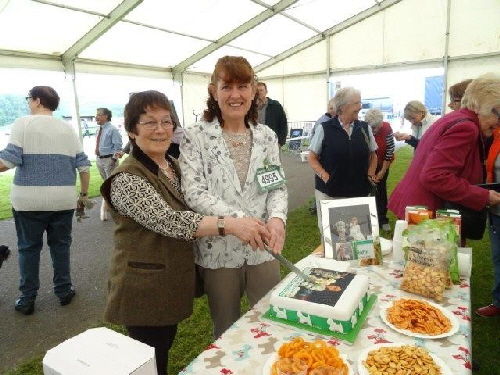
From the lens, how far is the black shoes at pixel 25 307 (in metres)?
2.64

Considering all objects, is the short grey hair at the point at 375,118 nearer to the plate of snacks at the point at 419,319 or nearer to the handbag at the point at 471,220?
the handbag at the point at 471,220

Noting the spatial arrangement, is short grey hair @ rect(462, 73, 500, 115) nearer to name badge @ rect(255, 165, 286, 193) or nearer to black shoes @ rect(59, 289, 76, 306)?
name badge @ rect(255, 165, 286, 193)

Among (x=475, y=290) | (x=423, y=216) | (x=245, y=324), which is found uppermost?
(x=423, y=216)

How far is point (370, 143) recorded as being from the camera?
3020 mm

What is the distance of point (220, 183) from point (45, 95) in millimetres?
1820

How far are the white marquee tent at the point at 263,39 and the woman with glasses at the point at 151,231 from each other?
7344 millimetres

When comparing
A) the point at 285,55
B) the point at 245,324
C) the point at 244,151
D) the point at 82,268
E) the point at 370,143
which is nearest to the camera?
the point at 245,324

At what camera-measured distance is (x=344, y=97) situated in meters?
2.70

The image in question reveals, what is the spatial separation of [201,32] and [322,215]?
10095mm

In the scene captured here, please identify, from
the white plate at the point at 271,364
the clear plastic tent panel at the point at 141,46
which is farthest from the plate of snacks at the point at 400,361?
the clear plastic tent panel at the point at 141,46

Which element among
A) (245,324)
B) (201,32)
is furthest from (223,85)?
(201,32)

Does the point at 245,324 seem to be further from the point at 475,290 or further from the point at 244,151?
the point at 475,290

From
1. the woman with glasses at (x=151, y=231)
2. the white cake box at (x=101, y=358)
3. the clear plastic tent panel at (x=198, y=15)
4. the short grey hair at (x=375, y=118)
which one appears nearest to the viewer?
the white cake box at (x=101, y=358)

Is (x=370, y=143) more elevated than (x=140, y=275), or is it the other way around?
(x=370, y=143)
